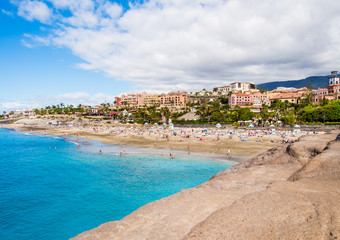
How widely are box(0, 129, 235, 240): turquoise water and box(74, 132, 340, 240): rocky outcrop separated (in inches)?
380

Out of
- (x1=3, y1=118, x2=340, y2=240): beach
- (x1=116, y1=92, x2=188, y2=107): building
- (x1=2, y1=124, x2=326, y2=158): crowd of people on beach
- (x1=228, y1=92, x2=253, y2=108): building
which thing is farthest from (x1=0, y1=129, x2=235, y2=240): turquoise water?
(x1=116, y1=92, x2=188, y2=107): building

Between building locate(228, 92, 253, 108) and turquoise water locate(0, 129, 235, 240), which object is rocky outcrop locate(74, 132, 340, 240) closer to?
turquoise water locate(0, 129, 235, 240)

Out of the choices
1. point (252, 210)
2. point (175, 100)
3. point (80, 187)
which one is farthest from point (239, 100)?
point (252, 210)

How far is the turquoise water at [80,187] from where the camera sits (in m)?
15.4

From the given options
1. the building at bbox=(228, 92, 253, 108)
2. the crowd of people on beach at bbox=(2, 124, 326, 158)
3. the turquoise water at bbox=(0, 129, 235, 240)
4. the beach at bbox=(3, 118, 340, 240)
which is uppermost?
the building at bbox=(228, 92, 253, 108)

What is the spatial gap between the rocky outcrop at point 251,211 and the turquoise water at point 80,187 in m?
9.64

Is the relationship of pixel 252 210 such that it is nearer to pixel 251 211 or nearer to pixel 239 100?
pixel 251 211

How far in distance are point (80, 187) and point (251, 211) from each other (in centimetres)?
1972

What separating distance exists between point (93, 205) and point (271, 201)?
589 inches

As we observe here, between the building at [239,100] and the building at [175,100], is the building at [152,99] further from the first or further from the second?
the building at [239,100]

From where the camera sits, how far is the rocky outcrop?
18.0 ft

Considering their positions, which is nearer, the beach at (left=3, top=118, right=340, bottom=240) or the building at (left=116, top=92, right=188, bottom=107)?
the beach at (left=3, top=118, right=340, bottom=240)

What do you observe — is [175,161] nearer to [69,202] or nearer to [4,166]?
[69,202]

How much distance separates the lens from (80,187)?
72.0 ft
